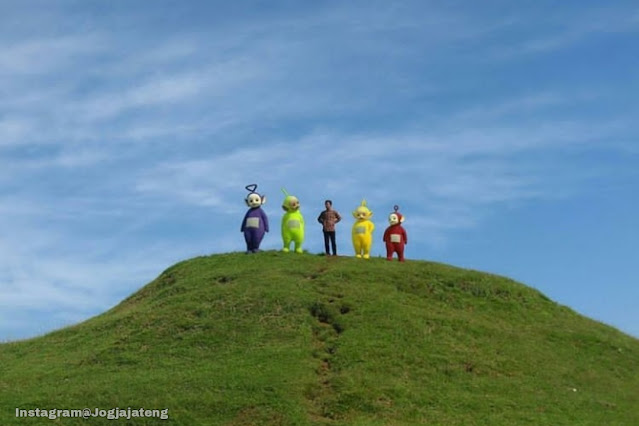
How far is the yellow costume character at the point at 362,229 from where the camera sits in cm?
3975

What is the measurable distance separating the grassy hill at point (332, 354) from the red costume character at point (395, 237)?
88 centimetres

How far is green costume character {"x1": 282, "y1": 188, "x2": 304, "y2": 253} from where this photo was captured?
1564 inches

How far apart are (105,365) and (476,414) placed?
39.9 ft

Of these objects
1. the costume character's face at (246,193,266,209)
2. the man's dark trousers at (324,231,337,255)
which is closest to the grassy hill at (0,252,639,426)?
the man's dark trousers at (324,231,337,255)

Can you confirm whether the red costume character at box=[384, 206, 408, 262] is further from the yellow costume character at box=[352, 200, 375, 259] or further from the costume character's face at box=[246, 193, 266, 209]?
the costume character's face at box=[246, 193, 266, 209]

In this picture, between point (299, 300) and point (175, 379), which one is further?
point (299, 300)

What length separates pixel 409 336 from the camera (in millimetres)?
32062

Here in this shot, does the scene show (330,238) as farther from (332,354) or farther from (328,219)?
(332,354)

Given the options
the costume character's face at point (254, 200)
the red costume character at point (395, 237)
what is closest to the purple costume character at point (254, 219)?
the costume character's face at point (254, 200)

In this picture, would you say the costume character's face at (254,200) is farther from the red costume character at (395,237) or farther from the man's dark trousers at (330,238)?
the red costume character at (395,237)

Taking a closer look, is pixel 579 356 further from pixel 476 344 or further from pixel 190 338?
pixel 190 338

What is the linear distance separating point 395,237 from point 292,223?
429 cm

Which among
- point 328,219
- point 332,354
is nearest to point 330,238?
point 328,219

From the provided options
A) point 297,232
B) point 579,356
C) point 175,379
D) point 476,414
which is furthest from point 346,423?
point 297,232
